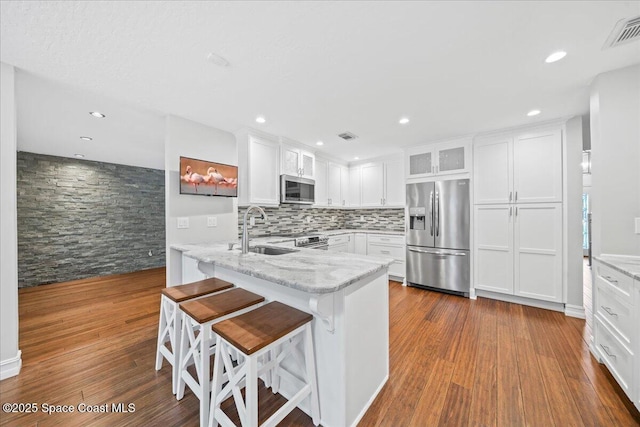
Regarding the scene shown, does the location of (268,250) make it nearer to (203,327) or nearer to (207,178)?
(203,327)

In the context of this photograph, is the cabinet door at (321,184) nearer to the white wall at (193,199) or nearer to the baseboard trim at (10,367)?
the white wall at (193,199)

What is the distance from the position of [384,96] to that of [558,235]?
2.77 meters

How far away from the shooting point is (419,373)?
1795 mm

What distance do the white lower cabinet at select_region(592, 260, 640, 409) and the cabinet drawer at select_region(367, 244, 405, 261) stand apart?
2.32 m

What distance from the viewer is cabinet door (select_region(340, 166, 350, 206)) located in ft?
16.0

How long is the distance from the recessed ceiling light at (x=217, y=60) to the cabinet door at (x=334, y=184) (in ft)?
9.72

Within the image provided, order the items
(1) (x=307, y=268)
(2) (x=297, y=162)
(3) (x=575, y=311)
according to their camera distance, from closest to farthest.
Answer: (1) (x=307, y=268)
(3) (x=575, y=311)
(2) (x=297, y=162)

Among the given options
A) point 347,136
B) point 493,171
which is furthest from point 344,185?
point 493,171

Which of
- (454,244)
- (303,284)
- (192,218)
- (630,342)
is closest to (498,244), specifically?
(454,244)

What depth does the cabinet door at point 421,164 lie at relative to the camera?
12.3ft

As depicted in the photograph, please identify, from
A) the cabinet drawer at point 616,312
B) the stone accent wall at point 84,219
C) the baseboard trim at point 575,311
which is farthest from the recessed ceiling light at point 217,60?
the stone accent wall at point 84,219

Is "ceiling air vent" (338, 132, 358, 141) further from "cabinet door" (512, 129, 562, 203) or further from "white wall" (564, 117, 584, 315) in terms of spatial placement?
"white wall" (564, 117, 584, 315)

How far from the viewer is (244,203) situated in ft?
10.6

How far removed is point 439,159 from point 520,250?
5.46 feet
